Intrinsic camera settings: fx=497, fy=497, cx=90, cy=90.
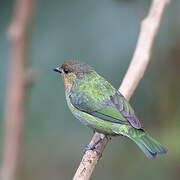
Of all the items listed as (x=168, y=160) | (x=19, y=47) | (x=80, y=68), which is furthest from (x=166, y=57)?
(x=19, y=47)

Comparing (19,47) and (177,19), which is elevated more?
(177,19)

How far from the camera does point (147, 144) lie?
4074 millimetres

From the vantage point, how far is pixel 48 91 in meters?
7.05

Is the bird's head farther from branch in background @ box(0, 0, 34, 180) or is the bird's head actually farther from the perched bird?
branch in background @ box(0, 0, 34, 180)

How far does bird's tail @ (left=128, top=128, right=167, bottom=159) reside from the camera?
13.0 ft

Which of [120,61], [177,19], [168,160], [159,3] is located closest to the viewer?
[159,3]

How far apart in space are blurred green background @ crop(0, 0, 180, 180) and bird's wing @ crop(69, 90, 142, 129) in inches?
75.0

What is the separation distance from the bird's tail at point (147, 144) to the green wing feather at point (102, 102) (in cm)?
7

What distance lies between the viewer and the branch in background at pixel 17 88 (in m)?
4.88

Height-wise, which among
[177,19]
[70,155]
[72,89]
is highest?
[177,19]

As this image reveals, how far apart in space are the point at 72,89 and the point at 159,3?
1180 mm

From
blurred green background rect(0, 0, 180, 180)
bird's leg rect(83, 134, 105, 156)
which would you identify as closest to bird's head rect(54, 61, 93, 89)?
bird's leg rect(83, 134, 105, 156)

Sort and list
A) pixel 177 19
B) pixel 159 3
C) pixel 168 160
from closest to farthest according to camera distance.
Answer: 1. pixel 159 3
2. pixel 168 160
3. pixel 177 19

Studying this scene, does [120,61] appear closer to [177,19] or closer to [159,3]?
[177,19]
